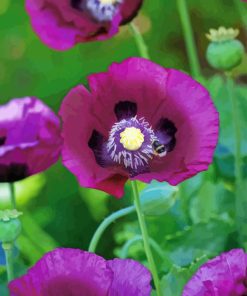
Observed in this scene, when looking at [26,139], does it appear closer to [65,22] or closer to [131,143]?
[131,143]

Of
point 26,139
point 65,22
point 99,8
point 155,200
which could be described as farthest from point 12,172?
point 99,8

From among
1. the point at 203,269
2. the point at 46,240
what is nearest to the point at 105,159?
the point at 203,269

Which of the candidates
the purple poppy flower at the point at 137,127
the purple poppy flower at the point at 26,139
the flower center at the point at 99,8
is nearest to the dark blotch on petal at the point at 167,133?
the purple poppy flower at the point at 137,127

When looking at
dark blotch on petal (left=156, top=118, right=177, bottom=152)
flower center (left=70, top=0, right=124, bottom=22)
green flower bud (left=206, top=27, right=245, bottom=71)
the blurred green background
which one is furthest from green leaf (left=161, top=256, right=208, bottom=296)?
flower center (left=70, top=0, right=124, bottom=22)

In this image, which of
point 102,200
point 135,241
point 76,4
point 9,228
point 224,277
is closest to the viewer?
point 224,277

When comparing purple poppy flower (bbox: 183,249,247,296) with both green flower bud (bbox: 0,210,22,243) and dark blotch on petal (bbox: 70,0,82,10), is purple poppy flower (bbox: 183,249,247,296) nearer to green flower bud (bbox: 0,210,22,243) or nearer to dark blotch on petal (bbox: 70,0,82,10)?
green flower bud (bbox: 0,210,22,243)
